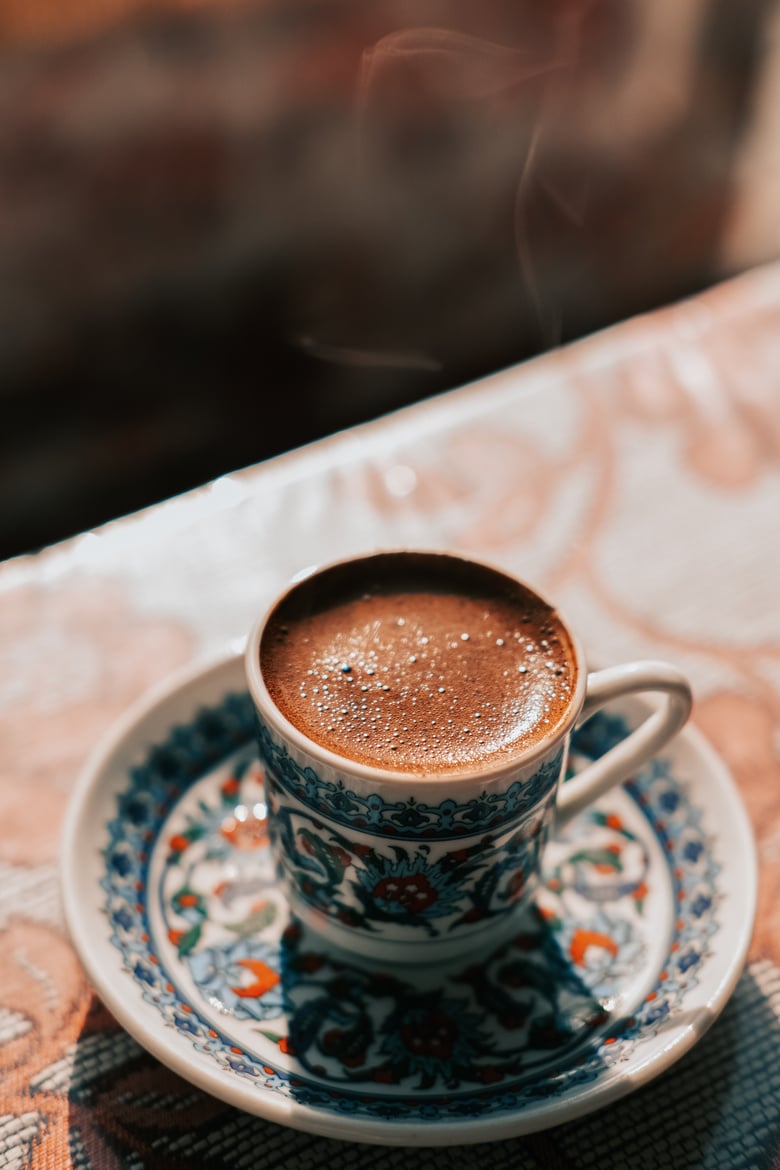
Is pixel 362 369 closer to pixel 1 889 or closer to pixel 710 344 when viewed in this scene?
pixel 710 344

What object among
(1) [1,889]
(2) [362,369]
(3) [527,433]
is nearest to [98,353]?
(2) [362,369]

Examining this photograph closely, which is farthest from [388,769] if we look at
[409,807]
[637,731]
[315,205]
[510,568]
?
[315,205]

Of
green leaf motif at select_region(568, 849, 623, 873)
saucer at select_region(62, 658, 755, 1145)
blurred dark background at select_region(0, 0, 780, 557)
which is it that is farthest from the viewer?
blurred dark background at select_region(0, 0, 780, 557)

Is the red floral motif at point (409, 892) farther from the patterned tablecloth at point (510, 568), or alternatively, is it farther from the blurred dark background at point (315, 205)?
the blurred dark background at point (315, 205)

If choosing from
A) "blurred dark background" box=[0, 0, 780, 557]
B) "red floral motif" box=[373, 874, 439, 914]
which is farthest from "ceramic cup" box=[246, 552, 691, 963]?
"blurred dark background" box=[0, 0, 780, 557]

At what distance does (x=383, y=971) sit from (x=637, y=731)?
0.56 ft

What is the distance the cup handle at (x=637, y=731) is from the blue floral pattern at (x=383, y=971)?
0.05m

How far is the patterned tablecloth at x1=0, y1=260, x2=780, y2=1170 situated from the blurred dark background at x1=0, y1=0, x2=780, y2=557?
932 mm

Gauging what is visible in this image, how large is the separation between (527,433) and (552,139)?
1483 millimetres

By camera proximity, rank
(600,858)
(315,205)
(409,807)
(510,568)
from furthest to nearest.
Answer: (315,205), (510,568), (600,858), (409,807)

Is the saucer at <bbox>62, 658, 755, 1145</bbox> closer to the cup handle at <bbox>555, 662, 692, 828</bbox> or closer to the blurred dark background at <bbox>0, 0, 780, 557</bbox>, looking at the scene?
the cup handle at <bbox>555, 662, 692, 828</bbox>

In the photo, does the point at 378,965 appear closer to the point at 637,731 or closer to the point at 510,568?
the point at 637,731

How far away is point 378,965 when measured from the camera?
1.73ft

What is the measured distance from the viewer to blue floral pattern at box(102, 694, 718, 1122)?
0.47 metres
